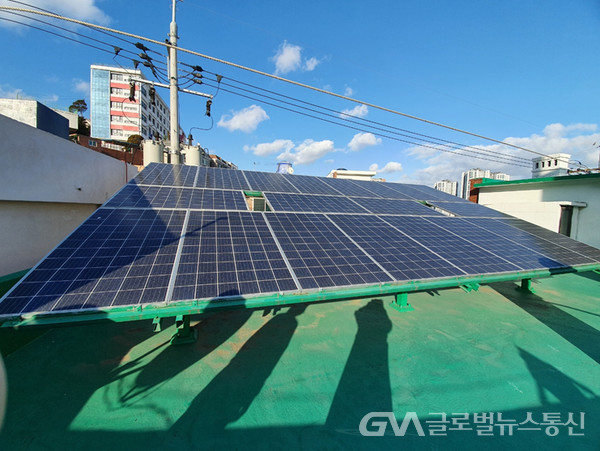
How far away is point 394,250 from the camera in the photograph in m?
6.14

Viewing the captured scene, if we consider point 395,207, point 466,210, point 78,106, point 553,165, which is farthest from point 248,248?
point 78,106

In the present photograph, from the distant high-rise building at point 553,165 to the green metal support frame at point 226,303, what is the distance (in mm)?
22519

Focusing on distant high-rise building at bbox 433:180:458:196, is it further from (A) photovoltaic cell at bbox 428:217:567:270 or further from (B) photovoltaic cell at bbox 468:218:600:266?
(A) photovoltaic cell at bbox 428:217:567:270

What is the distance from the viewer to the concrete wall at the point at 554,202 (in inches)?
517

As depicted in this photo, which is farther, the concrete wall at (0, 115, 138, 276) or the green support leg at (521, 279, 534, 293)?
the green support leg at (521, 279, 534, 293)

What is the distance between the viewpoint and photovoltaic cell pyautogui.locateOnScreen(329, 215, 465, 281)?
528cm

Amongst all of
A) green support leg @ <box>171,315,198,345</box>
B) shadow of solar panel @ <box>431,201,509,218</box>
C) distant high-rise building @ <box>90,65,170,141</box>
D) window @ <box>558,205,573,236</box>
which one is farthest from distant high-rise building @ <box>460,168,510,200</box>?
distant high-rise building @ <box>90,65,170,141</box>

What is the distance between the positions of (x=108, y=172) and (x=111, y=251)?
886 cm

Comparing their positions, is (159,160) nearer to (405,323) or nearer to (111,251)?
(111,251)

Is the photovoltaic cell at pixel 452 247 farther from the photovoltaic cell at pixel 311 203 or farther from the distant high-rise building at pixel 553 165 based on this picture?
the distant high-rise building at pixel 553 165

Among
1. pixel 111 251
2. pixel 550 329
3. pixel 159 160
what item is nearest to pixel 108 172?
pixel 159 160

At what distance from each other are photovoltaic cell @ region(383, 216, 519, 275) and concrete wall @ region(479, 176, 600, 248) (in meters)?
12.6

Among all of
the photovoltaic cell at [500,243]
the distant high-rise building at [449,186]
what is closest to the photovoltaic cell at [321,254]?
the photovoltaic cell at [500,243]

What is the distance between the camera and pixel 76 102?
48.8 metres
